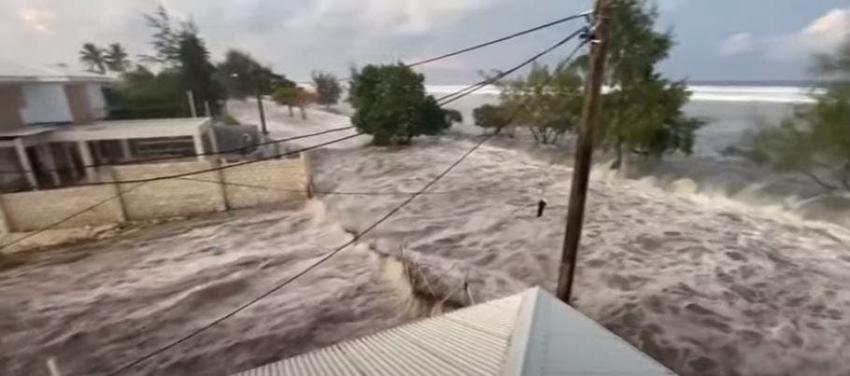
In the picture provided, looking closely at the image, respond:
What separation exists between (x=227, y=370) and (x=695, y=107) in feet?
87.4

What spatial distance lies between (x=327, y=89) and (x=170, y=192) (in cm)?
1586

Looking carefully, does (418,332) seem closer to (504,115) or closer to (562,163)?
(562,163)

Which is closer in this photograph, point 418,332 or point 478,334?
point 478,334

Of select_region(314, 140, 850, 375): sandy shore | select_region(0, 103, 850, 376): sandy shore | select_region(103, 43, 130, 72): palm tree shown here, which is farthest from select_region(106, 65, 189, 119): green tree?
select_region(0, 103, 850, 376): sandy shore

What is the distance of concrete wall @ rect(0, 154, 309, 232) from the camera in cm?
1191

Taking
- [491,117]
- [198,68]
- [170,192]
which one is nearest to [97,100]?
[198,68]

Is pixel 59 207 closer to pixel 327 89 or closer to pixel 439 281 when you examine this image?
pixel 439 281

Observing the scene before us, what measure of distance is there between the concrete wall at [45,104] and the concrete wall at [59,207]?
740 cm

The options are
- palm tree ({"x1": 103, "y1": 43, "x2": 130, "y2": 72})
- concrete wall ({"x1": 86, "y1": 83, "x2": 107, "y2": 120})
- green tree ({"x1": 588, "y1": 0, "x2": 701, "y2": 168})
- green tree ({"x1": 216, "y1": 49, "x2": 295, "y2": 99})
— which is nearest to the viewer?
green tree ({"x1": 588, "y1": 0, "x2": 701, "y2": 168})

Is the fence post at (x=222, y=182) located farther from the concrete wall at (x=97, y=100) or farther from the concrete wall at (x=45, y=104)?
the concrete wall at (x=97, y=100)

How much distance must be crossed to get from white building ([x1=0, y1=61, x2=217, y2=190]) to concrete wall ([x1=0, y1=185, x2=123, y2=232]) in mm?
2602

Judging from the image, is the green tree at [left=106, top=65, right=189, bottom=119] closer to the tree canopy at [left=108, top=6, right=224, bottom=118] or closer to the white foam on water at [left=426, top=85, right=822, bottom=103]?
the tree canopy at [left=108, top=6, right=224, bottom=118]

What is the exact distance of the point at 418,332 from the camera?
434cm

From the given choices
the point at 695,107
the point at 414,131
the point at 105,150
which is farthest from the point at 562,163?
the point at 105,150
